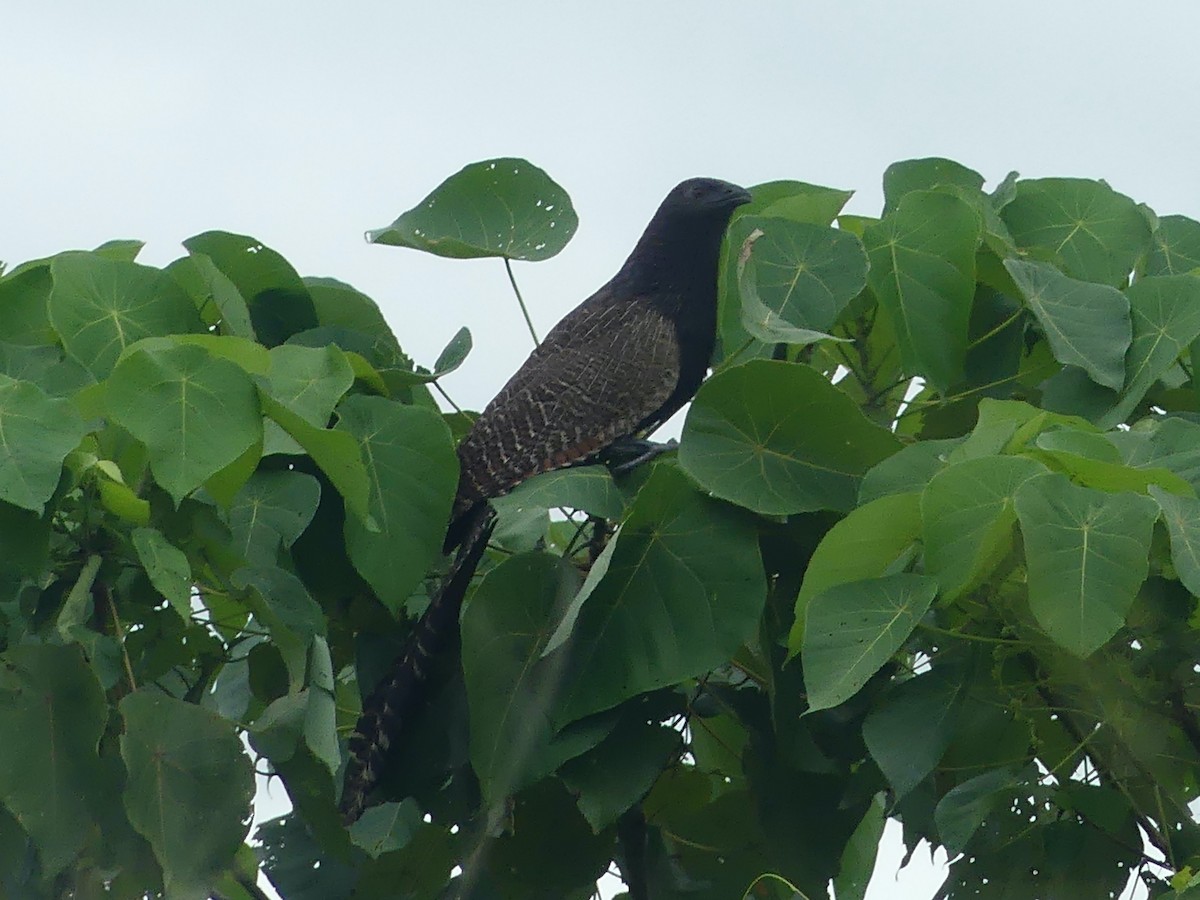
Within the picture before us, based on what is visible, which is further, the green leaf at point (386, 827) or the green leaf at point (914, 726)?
the green leaf at point (386, 827)

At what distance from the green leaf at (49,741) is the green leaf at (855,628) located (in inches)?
37.5

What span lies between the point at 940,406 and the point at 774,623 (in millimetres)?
510

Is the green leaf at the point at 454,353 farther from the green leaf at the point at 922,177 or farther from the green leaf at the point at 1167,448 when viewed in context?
the green leaf at the point at 1167,448

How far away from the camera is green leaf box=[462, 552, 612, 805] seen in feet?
7.44

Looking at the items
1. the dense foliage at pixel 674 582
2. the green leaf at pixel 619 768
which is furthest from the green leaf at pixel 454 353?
the green leaf at pixel 619 768

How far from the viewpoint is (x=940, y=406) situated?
2.66 metres

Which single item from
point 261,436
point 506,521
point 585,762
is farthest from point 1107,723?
point 261,436

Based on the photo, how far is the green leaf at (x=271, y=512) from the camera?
2.23 meters

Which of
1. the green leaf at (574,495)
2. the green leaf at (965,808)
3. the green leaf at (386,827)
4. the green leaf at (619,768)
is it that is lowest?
the green leaf at (965,808)

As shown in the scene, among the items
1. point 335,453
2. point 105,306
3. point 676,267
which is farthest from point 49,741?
point 676,267

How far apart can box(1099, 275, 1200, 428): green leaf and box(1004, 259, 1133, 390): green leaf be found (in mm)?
28

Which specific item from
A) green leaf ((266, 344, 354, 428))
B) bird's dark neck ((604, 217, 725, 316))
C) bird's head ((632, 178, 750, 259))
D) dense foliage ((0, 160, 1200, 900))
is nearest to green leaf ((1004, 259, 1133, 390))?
dense foliage ((0, 160, 1200, 900))

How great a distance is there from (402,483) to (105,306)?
1.76 feet

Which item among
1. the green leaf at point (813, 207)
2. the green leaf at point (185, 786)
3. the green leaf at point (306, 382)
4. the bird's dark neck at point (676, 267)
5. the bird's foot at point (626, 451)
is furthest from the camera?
the bird's dark neck at point (676, 267)
